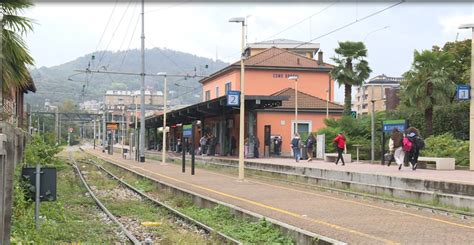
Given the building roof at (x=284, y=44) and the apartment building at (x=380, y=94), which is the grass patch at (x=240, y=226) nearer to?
the apartment building at (x=380, y=94)

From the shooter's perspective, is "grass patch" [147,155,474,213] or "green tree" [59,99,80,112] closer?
"grass patch" [147,155,474,213]

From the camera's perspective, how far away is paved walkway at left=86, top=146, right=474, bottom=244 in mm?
10016

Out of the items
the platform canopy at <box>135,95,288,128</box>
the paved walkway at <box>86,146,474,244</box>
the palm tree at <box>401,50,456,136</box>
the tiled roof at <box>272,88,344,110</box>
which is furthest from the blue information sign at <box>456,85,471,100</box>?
the tiled roof at <box>272,88,344,110</box>

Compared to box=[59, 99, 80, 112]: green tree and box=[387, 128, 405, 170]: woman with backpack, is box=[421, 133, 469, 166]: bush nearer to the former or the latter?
box=[387, 128, 405, 170]: woman with backpack

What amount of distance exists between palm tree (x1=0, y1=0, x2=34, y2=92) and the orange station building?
2383 cm

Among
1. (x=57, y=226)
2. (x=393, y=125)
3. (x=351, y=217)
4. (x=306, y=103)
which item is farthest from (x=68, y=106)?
(x=351, y=217)

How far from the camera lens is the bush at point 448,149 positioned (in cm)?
2812


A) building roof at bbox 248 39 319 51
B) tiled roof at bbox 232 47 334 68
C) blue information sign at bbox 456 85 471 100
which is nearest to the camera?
blue information sign at bbox 456 85 471 100

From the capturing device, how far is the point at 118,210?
15930 mm

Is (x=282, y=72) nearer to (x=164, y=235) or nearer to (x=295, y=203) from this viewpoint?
(x=295, y=203)

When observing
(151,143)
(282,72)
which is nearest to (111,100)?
(151,143)

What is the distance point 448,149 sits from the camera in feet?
96.6

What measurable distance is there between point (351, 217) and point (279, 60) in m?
46.2

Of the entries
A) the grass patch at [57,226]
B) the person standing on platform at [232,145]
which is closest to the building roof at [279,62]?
the person standing on platform at [232,145]
